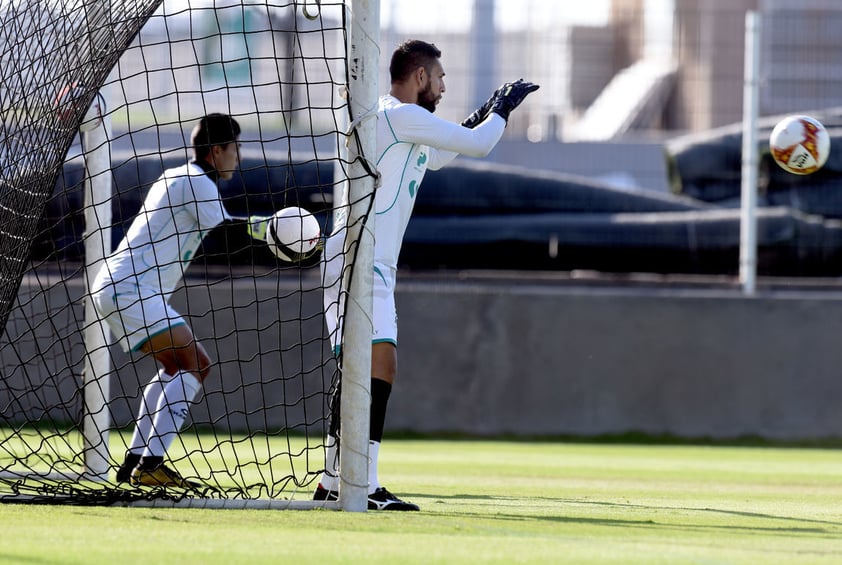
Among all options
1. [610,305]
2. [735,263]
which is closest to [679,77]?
Result: [735,263]

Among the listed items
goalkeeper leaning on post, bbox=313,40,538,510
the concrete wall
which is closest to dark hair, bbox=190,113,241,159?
goalkeeper leaning on post, bbox=313,40,538,510

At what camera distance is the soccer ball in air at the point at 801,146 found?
7.66 metres

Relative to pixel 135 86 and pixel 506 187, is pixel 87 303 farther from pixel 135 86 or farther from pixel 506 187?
pixel 135 86

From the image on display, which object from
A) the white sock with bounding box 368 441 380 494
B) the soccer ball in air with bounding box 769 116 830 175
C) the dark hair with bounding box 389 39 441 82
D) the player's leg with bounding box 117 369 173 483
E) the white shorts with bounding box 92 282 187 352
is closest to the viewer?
the white sock with bounding box 368 441 380 494

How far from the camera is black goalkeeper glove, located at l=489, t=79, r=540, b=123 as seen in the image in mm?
6000

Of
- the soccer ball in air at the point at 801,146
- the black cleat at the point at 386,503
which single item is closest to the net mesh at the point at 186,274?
the black cleat at the point at 386,503

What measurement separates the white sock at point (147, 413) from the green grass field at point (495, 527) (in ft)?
4.22

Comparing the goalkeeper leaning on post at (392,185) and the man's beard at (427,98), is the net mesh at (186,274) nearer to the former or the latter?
the goalkeeper leaning on post at (392,185)

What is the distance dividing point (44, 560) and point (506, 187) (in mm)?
10783

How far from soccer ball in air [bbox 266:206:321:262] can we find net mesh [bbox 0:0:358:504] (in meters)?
0.13

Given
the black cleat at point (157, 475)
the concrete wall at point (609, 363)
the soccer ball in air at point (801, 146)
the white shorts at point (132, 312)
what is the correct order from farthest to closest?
the concrete wall at point (609, 363) < the soccer ball in air at point (801, 146) < the white shorts at point (132, 312) < the black cleat at point (157, 475)

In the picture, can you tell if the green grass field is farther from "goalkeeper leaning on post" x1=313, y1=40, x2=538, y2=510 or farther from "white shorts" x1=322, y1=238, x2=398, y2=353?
"white shorts" x1=322, y1=238, x2=398, y2=353

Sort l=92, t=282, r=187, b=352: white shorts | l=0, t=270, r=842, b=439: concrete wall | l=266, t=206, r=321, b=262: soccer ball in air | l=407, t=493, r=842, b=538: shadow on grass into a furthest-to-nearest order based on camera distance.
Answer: l=0, t=270, r=842, b=439: concrete wall, l=92, t=282, r=187, b=352: white shorts, l=266, t=206, r=321, b=262: soccer ball in air, l=407, t=493, r=842, b=538: shadow on grass

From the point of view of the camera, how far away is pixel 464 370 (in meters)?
11.9
